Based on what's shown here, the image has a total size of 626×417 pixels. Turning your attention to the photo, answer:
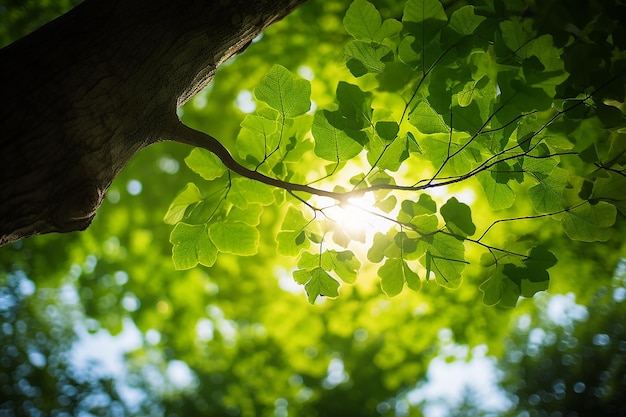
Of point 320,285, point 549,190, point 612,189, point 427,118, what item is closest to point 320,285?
point 320,285

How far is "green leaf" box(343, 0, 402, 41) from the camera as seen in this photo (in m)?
0.88

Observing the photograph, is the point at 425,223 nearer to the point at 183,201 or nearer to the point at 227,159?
the point at 227,159

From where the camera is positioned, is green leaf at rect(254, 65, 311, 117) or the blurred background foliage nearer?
green leaf at rect(254, 65, 311, 117)

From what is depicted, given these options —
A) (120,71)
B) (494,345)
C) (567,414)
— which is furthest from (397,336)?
(120,71)

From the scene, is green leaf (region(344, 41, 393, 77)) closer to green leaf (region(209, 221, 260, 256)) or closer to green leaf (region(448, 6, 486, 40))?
green leaf (region(448, 6, 486, 40))

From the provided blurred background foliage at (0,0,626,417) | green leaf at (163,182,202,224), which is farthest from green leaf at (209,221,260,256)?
blurred background foliage at (0,0,626,417)

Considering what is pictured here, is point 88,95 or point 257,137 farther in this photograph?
point 257,137

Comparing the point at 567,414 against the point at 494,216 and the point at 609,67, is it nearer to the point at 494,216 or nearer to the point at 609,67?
the point at 494,216

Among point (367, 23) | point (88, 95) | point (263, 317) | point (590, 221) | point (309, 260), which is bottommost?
point (263, 317)

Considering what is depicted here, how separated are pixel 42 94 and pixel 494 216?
3.87 metres

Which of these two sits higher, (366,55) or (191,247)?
(366,55)

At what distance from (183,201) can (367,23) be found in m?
0.65

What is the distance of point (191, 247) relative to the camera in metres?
1.09

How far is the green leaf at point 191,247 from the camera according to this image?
1073mm
